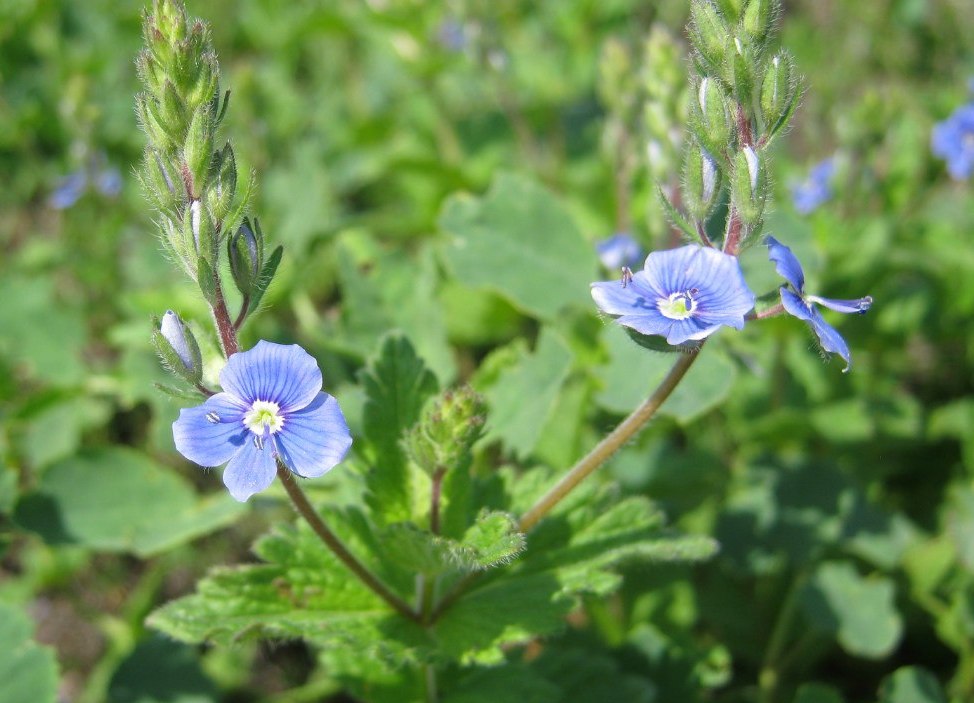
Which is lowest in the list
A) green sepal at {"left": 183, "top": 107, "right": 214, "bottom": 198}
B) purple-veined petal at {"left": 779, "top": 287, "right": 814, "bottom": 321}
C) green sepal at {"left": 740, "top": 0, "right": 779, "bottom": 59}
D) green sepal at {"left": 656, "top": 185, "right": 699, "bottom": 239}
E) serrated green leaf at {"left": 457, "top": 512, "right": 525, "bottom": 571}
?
serrated green leaf at {"left": 457, "top": 512, "right": 525, "bottom": 571}

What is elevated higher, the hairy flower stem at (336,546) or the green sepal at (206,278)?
the green sepal at (206,278)

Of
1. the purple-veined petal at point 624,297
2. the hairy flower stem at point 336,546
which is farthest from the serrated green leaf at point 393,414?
the purple-veined petal at point 624,297

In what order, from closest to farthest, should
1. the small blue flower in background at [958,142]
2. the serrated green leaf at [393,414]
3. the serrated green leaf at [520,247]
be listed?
the serrated green leaf at [393,414] < the serrated green leaf at [520,247] < the small blue flower in background at [958,142]

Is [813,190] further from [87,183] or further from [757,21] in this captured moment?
[87,183]

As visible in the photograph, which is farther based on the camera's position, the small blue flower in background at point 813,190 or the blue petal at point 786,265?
the small blue flower in background at point 813,190

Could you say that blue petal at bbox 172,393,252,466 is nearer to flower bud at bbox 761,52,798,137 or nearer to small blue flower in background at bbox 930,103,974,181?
flower bud at bbox 761,52,798,137

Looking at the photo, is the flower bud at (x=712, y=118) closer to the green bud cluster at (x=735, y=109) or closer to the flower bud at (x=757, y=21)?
the green bud cluster at (x=735, y=109)

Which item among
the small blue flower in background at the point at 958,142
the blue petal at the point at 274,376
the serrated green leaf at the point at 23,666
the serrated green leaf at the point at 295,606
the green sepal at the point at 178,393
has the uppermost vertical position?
the small blue flower in background at the point at 958,142

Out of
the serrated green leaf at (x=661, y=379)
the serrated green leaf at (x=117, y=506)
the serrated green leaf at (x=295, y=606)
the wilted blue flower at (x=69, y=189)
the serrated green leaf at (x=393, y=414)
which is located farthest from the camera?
the wilted blue flower at (x=69, y=189)

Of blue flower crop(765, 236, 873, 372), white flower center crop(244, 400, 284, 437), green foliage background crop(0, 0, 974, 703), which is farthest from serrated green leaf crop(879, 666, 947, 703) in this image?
white flower center crop(244, 400, 284, 437)
